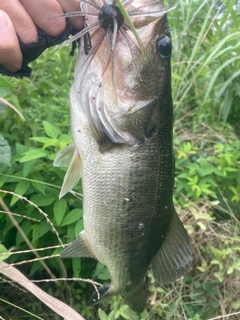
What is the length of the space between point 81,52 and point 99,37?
0.10m

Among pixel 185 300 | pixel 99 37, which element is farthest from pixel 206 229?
pixel 99 37

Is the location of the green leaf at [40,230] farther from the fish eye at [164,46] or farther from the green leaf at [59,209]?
the fish eye at [164,46]

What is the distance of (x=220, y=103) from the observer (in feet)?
9.45

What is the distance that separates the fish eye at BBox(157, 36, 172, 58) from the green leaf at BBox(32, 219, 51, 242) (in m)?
0.95

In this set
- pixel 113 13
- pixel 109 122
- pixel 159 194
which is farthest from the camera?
pixel 159 194

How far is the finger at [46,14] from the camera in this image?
39.9 inches

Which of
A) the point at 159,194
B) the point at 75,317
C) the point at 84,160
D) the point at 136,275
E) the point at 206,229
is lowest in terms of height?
the point at 206,229

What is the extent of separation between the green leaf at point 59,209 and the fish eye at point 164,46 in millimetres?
843

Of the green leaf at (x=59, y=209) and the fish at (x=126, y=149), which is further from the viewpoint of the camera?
the green leaf at (x=59, y=209)

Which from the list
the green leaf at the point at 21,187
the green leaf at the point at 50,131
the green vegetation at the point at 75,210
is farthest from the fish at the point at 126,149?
the green leaf at the point at 50,131

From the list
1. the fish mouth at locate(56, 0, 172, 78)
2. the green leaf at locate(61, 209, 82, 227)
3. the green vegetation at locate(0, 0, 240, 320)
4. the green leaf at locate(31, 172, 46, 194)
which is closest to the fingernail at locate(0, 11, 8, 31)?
the fish mouth at locate(56, 0, 172, 78)

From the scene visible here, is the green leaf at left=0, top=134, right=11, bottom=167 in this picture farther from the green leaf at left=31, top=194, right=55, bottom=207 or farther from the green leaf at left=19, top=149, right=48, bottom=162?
the green leaf at left=31, top=194, right=55, bottom=207

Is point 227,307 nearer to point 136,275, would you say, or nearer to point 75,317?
point 136,275

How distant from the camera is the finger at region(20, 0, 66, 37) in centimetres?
101
